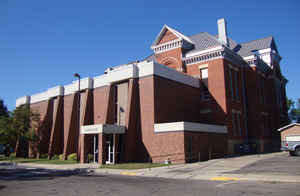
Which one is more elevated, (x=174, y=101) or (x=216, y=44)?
(x=216, y=44)

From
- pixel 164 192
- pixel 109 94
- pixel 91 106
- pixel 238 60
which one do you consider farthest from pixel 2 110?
pixel 164 192

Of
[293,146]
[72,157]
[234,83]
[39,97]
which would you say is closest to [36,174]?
[72,157]

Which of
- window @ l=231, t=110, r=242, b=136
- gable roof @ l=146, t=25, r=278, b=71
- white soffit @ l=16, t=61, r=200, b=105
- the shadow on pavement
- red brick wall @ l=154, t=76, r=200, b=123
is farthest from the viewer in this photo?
gable roof @ l=146, t=25, r=278, b=71

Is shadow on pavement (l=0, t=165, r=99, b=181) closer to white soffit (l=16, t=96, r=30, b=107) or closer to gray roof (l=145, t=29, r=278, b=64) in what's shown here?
gray roof (l=145, t=29, r=278, b=64)

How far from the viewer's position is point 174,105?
29672 millimetres

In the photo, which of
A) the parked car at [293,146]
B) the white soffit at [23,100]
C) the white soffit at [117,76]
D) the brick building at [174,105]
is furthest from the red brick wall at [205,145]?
the white soffit at [23,100]

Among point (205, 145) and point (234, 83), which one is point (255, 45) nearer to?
point (234, 83)

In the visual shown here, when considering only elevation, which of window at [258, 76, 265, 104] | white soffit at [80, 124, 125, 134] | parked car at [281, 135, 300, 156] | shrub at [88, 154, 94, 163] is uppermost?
window at [258, 76, 265, 104]

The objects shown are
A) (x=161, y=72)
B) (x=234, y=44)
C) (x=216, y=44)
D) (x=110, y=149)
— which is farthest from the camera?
(x=234, y=44)

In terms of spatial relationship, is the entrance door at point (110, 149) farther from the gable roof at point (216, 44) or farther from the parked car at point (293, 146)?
the parked car at point (293, 146)

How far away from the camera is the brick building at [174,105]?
26.2 m

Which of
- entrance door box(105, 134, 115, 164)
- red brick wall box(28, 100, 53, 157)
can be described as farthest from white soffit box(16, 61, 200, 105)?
entrance door box(105, 134, 115, 164)

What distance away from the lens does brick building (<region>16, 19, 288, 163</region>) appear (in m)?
26.2

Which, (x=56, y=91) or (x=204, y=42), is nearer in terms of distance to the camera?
(x=204, y=42)
